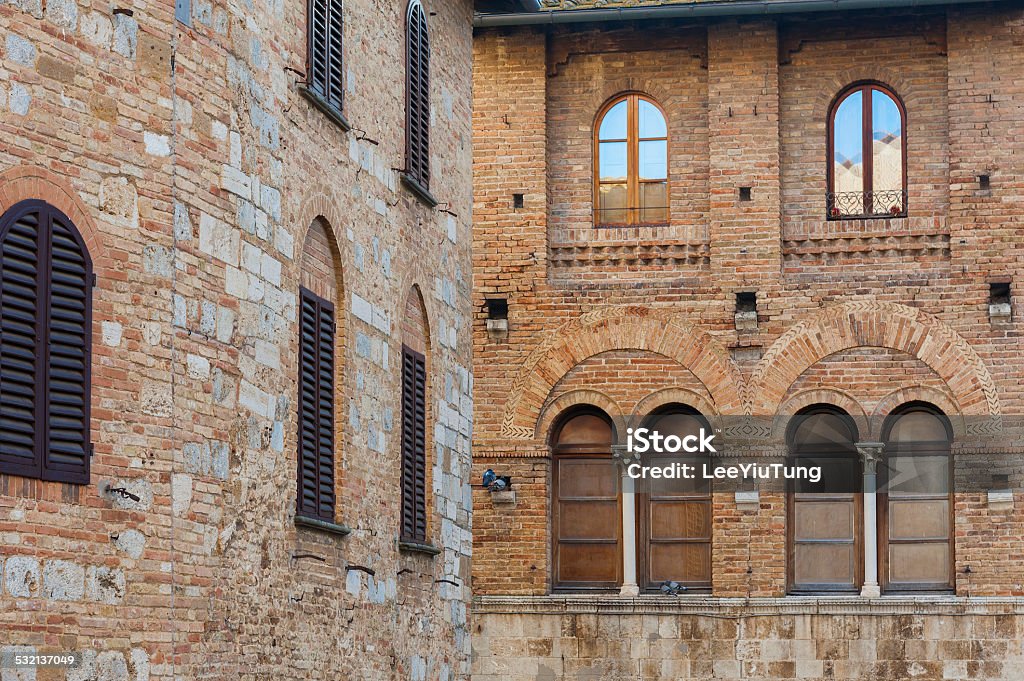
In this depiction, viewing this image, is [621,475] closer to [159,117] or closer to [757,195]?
[757,195]

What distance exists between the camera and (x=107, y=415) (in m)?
12.1

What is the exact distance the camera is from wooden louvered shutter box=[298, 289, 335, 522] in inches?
608

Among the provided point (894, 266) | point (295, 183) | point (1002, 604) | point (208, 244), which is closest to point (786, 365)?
point (894, 266)

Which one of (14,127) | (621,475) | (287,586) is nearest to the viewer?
(14,127)

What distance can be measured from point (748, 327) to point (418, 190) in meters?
7.15

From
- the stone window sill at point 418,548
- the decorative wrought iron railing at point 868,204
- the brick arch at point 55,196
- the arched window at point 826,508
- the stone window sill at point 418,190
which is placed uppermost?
the decorative wrought iron railing at point 868,204

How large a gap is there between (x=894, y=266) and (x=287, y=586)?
12.2m

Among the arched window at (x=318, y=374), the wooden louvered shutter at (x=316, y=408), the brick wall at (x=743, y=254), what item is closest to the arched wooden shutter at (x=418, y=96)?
the arched window at (x=318, y=374)

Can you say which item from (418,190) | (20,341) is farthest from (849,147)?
(20,341)

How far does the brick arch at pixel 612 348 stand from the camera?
2484 cm

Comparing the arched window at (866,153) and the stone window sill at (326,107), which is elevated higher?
the arched window at (866,153)

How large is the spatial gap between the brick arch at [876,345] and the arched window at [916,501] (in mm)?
548

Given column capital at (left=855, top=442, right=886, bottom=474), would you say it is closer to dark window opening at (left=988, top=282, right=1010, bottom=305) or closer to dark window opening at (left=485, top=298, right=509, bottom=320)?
dark window opening at (left=988, top=282, right=1010, bottom=305)

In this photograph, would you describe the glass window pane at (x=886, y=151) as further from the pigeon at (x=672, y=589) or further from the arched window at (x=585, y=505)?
the pigeon at (x=672, y=589)
